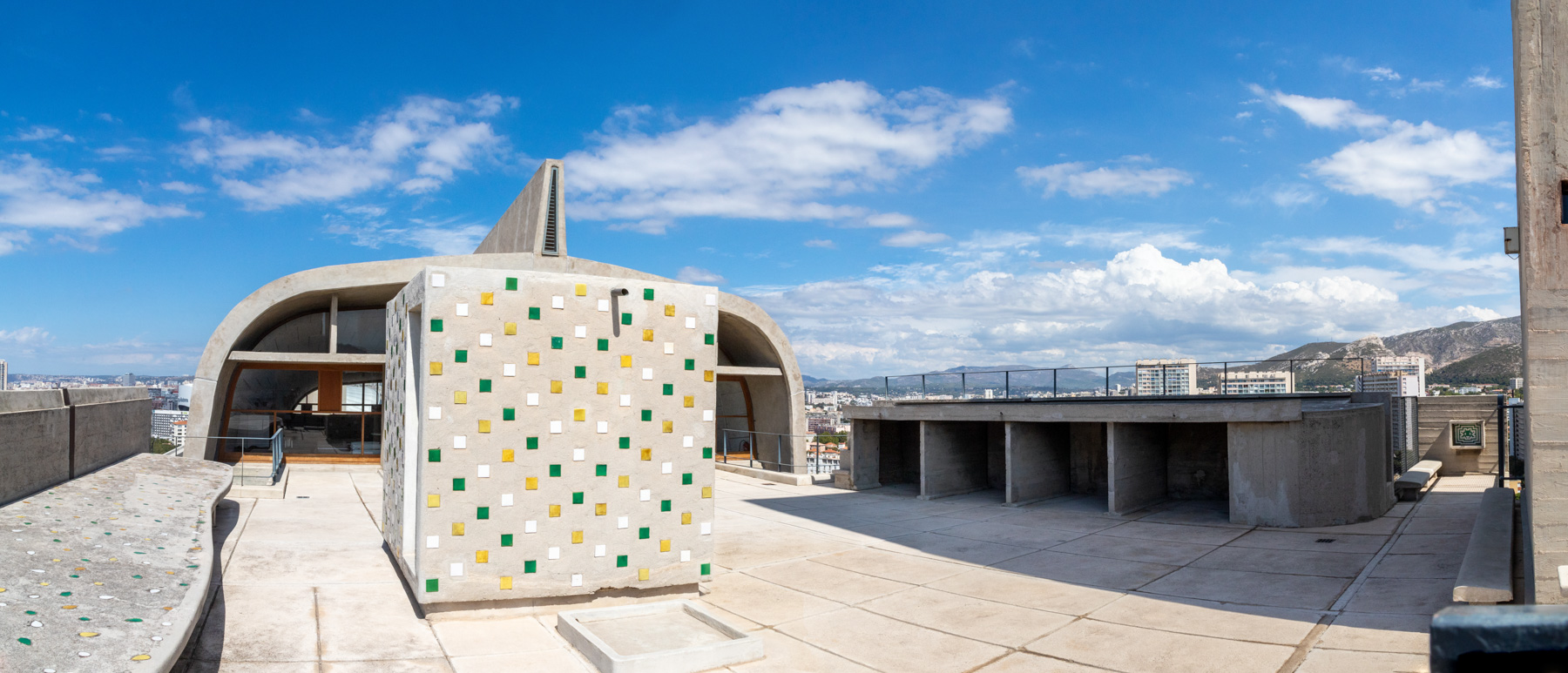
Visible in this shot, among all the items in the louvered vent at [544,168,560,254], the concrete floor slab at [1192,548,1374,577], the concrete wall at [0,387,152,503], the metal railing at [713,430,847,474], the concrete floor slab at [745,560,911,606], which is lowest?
the metal railing at [713,430,847,474]

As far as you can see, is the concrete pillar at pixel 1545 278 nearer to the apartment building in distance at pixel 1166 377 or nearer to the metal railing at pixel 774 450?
the apartment building in distance at pixel 1166 377

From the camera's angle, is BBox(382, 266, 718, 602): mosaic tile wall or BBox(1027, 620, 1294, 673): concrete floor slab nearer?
BBox(1027, 620, 1294, 673): concrete floor slab

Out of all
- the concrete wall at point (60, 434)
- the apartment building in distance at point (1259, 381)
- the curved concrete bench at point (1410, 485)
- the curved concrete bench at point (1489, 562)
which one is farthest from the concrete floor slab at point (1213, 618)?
the concrete wall at point (60, 434)

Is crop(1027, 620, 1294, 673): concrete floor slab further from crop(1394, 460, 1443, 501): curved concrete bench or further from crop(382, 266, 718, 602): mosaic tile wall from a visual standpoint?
crop(1394, 460, 1443, 501): curved concrete bench

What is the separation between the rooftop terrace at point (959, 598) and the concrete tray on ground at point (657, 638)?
22cm

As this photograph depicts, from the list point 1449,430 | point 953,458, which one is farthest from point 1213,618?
point 1449,430

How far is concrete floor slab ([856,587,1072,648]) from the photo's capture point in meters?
7.98

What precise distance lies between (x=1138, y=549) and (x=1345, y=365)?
1003 centimetres

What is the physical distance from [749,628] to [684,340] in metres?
3.16

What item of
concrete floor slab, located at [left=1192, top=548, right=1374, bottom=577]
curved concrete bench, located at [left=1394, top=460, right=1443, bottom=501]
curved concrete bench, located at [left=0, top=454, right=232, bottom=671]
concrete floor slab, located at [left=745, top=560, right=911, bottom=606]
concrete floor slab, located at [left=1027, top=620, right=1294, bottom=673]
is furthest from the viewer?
curved concrete bench, located at [left=1394, top=460, right=1443, bottom=501]

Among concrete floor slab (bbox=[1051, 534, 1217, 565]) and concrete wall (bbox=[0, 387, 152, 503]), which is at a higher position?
concrete wall (bbox=[0, 387, 152, 503])

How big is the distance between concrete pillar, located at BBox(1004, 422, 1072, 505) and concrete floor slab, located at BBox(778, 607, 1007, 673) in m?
8.78

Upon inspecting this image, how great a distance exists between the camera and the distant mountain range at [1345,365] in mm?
17094

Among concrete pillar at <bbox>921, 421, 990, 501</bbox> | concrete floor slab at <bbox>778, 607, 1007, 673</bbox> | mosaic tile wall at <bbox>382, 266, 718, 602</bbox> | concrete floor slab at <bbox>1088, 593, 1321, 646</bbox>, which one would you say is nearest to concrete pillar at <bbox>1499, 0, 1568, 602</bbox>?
concrete floor slab at <bbox>1088, 593, 1321, 646</bbox>
